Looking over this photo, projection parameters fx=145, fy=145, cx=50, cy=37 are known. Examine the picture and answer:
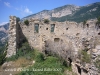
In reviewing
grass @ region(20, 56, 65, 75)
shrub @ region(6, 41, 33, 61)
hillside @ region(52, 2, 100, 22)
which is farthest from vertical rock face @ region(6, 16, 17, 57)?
hillside @ region(52, 2, 100, 22)

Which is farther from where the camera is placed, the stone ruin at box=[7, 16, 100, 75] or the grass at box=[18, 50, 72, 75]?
the grass at box=[18, 50, 72, 75]

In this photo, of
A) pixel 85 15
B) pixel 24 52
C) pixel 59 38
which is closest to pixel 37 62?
pixel 24 52

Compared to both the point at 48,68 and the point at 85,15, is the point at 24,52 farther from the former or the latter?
the point at 85,15

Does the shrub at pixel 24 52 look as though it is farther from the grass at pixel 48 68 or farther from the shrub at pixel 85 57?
the shrub at pixel 85 57

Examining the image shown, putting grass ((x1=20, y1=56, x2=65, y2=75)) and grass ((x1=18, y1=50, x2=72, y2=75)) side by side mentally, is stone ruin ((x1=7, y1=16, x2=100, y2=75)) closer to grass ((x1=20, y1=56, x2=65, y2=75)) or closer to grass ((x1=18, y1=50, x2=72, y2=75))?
grass ((x1=18, y1=50, x2=72, y2=75))

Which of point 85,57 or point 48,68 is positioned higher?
point 85,57

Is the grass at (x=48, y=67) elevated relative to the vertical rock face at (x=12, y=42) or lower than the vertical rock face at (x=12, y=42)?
lower

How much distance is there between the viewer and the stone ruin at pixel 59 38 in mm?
18156

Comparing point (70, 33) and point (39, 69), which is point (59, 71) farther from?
point (70, 33)

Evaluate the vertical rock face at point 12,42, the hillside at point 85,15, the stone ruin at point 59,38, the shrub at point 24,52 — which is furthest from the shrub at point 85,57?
the hillside at point 85,15

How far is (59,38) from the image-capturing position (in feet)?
85.4

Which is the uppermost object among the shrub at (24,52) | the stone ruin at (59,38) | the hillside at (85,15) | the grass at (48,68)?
the hillside at (85,15)

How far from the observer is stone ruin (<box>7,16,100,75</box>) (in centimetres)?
1816

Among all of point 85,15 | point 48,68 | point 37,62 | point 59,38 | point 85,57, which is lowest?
point 48,68
